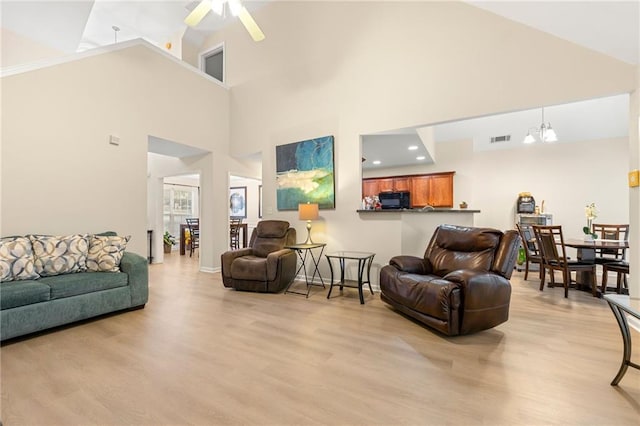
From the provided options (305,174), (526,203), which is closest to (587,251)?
(526,203)

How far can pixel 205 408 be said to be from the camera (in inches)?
62.9

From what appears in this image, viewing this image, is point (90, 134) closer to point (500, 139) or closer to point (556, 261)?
point (556, 261)

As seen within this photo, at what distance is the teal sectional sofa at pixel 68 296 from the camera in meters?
2.36

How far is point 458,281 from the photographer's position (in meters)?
2.46

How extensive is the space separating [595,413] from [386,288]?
5.89 ft

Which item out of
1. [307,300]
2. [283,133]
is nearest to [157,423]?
[307,300]

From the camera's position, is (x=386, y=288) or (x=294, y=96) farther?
(x=294, y=96)

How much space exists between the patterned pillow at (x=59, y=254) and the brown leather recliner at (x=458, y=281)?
Result: 3283mm

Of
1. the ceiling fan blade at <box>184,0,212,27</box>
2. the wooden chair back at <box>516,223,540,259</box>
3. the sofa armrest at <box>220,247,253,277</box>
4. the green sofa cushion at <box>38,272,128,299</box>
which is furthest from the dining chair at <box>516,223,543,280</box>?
the green sofa cushion at <box>38,272,128,299</box>

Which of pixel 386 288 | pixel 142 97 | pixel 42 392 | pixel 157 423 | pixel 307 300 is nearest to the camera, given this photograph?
pixel 157 423

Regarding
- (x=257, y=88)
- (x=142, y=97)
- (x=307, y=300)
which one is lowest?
(x=307, y=300)

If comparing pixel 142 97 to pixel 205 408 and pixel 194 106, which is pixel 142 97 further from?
pixel 205 408

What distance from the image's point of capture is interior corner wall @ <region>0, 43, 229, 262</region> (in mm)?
3137

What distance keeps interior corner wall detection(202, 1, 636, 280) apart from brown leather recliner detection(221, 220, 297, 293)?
1.76 ft
